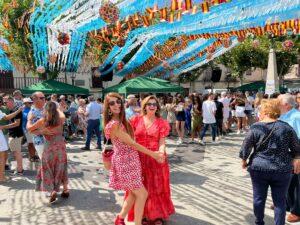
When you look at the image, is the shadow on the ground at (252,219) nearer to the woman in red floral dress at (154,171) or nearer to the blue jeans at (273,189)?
the blue jeans at (273,189)

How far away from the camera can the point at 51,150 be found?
228 inches

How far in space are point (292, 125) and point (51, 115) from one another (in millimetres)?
3325

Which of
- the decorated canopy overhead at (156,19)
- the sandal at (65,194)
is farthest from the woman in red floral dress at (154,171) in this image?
the decorated canopy overhead at (156,19)

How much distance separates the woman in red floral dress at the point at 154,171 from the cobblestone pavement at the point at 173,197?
293mm

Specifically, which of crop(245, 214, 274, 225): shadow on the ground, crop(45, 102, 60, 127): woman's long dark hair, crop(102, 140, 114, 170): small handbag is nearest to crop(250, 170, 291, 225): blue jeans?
crop(245, 214, 274, 225): shadow on the ground

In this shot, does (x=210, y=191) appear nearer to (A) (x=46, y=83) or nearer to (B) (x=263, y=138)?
(B) (x=263, y=138)

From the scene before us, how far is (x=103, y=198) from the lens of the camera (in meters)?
6.14

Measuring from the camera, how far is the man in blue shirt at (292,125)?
4699mm

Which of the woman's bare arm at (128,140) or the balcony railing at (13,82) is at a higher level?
the balcony railing at (13,82)

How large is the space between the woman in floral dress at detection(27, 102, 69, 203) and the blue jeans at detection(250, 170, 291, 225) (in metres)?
3.02

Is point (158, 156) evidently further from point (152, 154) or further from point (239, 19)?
point (239, 19)

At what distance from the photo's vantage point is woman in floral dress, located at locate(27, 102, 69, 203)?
5727 mm

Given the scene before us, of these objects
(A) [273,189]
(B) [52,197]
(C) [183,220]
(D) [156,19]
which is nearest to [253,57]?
(D) [156,19]

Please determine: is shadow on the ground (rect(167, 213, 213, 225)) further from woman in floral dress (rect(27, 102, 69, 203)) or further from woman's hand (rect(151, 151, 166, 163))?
woman in floral dress (rect(27, 102, 69, 203))
